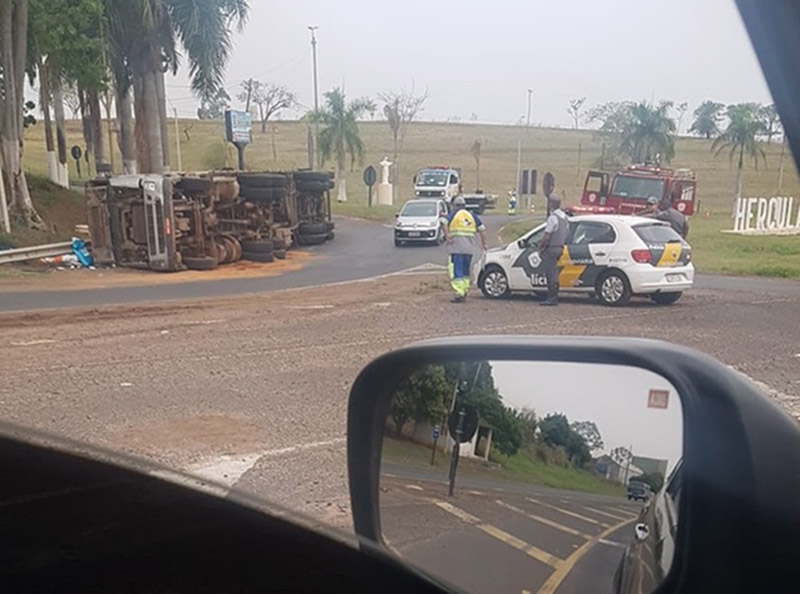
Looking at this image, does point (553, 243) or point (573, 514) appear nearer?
point (573, 514)

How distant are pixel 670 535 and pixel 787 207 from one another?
3159 centimetres

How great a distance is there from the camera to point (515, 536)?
58.6 inches

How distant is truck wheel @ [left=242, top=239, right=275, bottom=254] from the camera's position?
18.9 meters

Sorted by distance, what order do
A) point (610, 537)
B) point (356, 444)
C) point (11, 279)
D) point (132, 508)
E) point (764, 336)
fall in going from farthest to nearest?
point (11, 279) → point (764, 336) → point (132, 508) → point (356, 444) → point (610, 537)

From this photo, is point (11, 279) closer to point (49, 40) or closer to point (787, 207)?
point (49, 40)

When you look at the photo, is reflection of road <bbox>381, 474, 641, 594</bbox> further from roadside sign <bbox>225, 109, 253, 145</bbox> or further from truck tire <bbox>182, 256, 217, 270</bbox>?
roadside sign <bbox>225, 109, 253, 145</bbox>

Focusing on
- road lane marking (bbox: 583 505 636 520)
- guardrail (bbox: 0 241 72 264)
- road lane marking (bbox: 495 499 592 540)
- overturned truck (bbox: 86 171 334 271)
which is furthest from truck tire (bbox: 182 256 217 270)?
road lane marking (bbox: 583 505 636 520)

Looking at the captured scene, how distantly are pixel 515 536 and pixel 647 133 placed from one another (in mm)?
31793

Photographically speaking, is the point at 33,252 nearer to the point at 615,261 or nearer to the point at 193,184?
the point at 193,184

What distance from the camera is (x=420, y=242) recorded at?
2369 cm

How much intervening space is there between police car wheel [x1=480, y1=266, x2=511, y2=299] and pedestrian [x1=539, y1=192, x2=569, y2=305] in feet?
2.99

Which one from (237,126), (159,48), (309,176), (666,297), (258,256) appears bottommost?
(258,256)

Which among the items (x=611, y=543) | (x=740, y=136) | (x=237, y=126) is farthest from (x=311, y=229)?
(x=611, y=543)

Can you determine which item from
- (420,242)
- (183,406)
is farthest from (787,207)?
(183,406)
